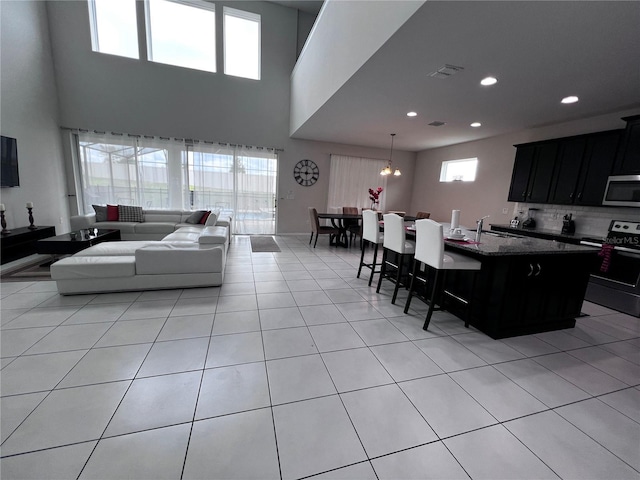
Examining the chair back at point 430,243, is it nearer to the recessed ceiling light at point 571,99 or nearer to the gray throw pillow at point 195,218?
the recessed ceiling light at point 571,99

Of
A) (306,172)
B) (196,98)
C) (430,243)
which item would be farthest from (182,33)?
(430,243)

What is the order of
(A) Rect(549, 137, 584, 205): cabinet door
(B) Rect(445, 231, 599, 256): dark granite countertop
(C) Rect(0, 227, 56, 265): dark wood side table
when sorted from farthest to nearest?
1. (A) Rect(549, 137, 584, 205): cabinet door
2. (C) Rect(0, 227, 56, 265): dark wood side table
3. (B) Rect(445, 231, 599, 256): dark granite countertop

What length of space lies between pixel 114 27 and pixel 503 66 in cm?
721

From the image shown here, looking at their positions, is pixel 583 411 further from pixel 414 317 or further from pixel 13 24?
Result: pixel 13 24

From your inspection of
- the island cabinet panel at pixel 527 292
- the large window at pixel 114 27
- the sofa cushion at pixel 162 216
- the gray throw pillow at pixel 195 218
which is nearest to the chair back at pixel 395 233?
the island cabinet panel at pixel 527 292

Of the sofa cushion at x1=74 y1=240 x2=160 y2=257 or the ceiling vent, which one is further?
the sofa cushion at x1=74 y1=240 x2=160 y2=257

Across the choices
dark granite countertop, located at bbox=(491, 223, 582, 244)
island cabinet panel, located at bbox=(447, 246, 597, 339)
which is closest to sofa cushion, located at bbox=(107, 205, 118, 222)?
island cabinet panel, located at bbox=(447, 246, 597, 339)

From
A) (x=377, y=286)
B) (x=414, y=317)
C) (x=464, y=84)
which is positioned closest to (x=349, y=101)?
(x=464, y=84)

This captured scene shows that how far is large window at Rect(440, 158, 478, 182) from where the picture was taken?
233 inches

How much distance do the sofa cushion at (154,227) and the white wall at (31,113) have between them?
1.56m

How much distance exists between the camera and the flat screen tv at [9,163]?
388 cm

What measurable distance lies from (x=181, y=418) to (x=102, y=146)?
20.9 feet

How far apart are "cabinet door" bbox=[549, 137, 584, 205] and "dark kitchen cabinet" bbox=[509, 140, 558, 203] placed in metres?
0.09

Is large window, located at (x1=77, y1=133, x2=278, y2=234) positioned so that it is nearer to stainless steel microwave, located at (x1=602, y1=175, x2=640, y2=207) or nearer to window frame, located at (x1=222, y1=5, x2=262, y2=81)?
window frame, located at (x1=222, y1=5, x2=262, y2=81)
